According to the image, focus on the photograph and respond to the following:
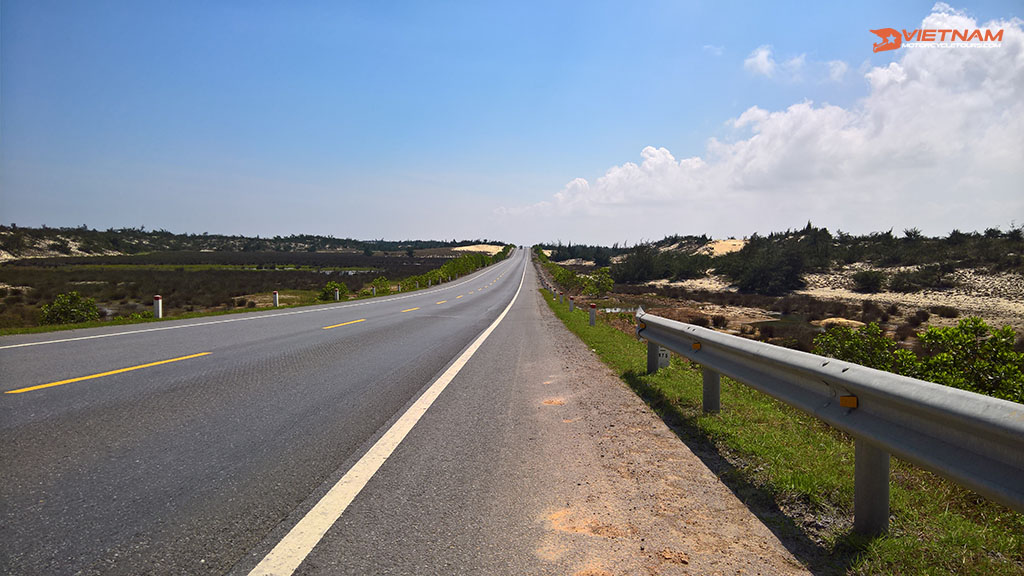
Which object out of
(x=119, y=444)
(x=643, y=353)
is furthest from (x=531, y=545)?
(x=643, y=353)

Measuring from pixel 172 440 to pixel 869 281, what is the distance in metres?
50.5

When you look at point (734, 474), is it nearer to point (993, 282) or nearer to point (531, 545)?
point (531, 545)

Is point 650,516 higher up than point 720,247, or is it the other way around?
point 720,247

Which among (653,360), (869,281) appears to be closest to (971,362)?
(653,360)

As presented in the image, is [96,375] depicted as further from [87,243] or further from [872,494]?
[87,243]

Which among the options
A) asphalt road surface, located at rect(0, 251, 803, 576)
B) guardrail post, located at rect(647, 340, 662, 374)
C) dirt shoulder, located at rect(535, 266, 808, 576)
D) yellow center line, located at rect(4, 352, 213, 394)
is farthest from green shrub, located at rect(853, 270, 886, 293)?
yellow center line, located at rect(4, 352, 213, 394)

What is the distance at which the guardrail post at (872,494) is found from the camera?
10.2 ft

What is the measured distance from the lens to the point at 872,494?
3141 millimetres

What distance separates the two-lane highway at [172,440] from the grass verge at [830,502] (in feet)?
10.3

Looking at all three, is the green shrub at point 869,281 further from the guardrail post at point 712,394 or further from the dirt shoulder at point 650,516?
the dirt shoulder at point 650,516

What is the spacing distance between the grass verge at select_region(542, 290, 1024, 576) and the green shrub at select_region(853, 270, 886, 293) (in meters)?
44.7

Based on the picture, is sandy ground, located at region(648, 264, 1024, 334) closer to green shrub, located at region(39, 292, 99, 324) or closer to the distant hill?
green shrub, located at region(39, 292, 99, 324)

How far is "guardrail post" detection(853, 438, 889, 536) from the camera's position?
3.11m

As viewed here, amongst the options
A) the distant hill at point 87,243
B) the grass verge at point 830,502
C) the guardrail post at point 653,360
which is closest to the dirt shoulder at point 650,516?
the grass verge at point 830,502
